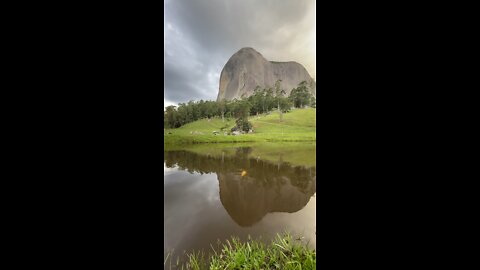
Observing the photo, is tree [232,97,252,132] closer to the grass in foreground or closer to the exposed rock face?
the grass in foreground

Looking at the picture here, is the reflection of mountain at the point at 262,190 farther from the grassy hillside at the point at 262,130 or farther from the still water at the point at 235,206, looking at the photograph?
the grassy hillside at the point at 262,130

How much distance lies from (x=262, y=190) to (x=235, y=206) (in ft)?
6.86

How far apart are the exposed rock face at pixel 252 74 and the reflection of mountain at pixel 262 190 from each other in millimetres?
98134

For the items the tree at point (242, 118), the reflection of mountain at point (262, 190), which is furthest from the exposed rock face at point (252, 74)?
the reflection of mountain at point (262, 190)

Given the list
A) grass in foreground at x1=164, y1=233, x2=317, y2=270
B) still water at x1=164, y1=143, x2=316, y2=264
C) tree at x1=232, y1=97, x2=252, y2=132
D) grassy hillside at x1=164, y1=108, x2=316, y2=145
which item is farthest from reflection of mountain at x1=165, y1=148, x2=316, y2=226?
tree at x1=232, y1=97, x2=252, y2=132

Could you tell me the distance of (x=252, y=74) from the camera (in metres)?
113

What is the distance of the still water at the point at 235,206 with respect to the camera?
14.0ft

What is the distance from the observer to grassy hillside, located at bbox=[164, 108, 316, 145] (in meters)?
31.7

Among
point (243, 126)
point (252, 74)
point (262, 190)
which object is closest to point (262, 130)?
point (243, 126)

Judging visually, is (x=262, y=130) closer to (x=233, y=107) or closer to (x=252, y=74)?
(x=233, y=107)
